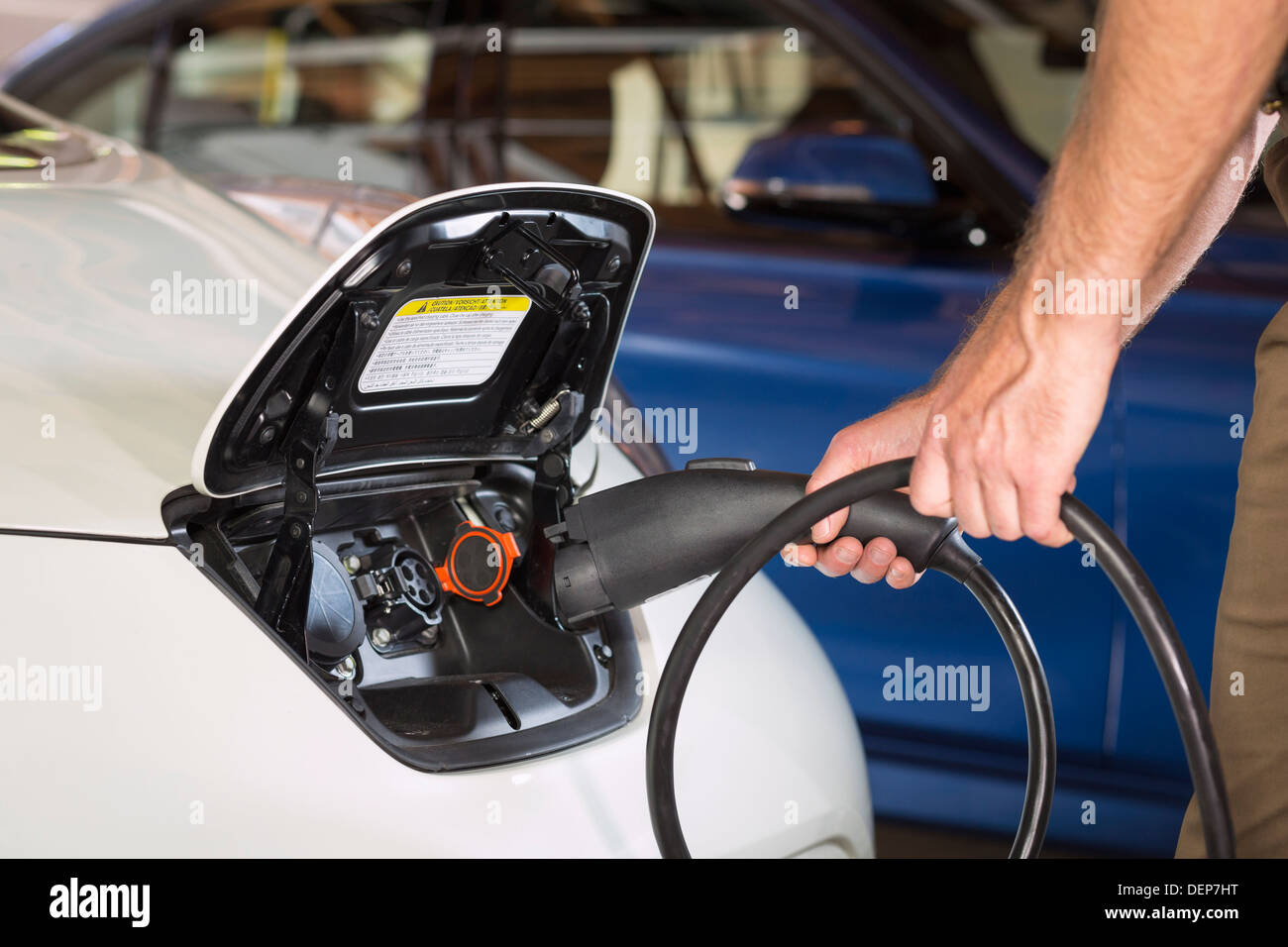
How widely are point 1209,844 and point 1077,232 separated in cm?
45

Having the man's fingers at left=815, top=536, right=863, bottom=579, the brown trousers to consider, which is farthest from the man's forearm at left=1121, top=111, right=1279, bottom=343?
the man's fingers at left=815, top=536, right=863, bottom=579

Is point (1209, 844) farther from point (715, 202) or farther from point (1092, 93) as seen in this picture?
point (715, 202)

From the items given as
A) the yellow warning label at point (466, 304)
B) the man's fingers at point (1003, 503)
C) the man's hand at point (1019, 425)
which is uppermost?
the yellow warning label at point (466, 304)

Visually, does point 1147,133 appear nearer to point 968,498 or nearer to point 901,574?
point 968,498

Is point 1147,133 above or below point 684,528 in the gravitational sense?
above

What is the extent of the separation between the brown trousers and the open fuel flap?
22.7 inches

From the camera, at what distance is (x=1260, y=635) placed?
1192mm

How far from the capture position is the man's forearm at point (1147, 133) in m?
0.84

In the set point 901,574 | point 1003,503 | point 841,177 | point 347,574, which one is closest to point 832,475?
point 901,574

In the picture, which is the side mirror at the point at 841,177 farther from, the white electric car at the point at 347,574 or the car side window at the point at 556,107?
the white electric car at the point at 347,574

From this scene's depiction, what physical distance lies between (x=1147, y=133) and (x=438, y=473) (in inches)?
29.1

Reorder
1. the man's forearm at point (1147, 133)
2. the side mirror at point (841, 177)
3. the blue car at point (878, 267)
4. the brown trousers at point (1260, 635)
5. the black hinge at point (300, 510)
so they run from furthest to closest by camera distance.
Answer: the side mirror at point (841, 177), the blue car at point (878, 267), the brown trousers at point (1260, 635), the black hinge at point (300, 510), the man's forearm at point (1147, 133)

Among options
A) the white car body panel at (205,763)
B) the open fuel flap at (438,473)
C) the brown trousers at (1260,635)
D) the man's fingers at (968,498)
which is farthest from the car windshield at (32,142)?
the brown trousers at (1260,635)

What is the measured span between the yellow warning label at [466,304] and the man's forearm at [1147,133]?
1.46 ft
